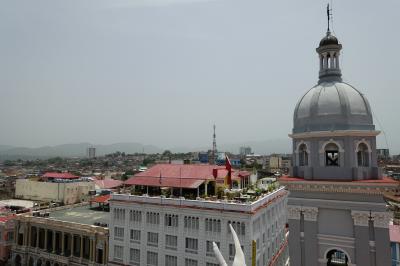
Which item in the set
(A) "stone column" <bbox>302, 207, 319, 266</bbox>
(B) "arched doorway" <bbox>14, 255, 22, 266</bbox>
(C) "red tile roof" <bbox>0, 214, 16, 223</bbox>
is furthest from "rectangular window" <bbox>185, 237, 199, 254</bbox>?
(C) "red tile roof" <bbox>0, 214, 16, 223</bbox>

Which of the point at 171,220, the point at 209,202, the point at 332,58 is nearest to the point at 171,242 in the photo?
the point at 171,220

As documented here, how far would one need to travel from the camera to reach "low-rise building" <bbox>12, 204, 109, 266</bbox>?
46.5 meters

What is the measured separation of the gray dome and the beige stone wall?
218 feet

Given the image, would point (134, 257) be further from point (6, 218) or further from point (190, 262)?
point (6, 218)

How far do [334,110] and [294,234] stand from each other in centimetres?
788

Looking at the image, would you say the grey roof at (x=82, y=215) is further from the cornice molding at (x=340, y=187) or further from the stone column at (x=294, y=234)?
the cornice molding at (x=340, y=187)

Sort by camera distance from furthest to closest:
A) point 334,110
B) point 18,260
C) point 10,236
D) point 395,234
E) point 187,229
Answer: point 10,236 → point 18,260 → point 187,229 → point 395,234 → point 334,110

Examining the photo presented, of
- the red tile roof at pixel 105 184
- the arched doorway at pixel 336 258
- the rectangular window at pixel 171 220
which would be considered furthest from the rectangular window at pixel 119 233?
the red tile roof at pixel 105 184

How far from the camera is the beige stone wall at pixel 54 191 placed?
239ft

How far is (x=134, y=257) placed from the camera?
4169cm

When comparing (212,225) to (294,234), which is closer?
(294,234)

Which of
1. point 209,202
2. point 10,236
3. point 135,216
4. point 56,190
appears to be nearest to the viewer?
point 209,202

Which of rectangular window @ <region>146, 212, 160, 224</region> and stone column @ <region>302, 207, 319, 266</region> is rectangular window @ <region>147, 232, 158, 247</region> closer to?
rectangular window @ <region>146, 212, 160, 224</region>

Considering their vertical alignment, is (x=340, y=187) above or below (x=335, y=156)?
below
